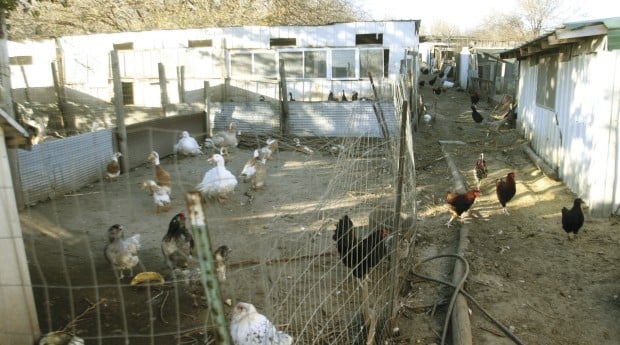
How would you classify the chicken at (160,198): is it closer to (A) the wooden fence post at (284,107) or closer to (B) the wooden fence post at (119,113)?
(B) the wooden fence post at (119,113)

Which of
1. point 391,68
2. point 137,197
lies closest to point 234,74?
point 391,68

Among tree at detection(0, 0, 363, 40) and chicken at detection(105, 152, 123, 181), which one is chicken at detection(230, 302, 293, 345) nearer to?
chicken at detection(105, 152, 123, 181)

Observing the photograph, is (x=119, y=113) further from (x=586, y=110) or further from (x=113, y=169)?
(x=586, y=110)

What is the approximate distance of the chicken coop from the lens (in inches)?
166

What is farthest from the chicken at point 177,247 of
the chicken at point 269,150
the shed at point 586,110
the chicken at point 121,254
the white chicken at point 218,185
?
the chicken at point 269,150

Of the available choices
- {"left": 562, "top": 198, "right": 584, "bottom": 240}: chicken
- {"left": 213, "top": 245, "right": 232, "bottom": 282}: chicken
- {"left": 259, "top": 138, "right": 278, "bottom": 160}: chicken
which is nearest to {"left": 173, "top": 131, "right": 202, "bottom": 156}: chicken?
{"left": 259, "top": 138, "right": 278, "bottom": 160}: chicken

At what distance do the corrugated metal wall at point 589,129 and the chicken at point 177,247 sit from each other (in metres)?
5.56

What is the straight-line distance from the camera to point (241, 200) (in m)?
8.57

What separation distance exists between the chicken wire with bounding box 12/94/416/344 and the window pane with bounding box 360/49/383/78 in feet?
31.1

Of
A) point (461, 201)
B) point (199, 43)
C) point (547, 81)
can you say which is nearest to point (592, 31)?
point (461, 201)

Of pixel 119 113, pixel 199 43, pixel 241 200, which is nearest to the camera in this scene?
pixel 241 200

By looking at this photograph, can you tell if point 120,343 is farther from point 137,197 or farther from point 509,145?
point 509,145

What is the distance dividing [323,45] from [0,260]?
15.8 metres

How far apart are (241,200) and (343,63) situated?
1055 centimetres
